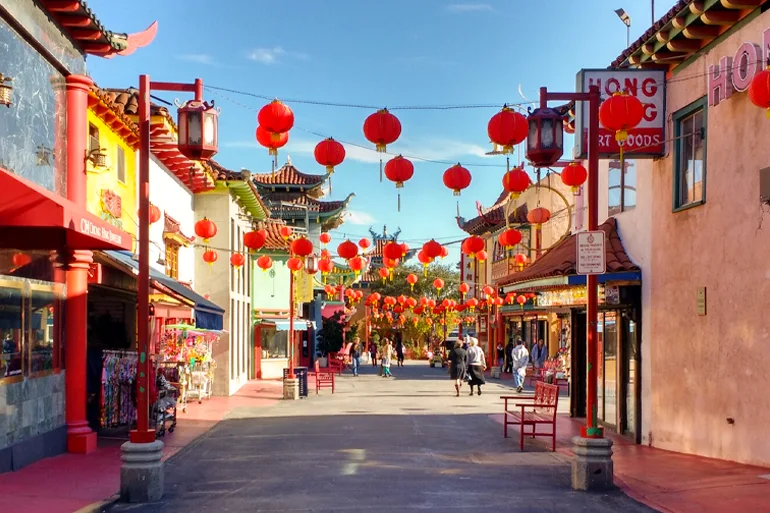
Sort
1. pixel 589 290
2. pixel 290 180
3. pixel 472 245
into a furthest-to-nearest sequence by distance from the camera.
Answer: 1. pixel 290 180
2. pixel 472 245
3. pixel 589 290

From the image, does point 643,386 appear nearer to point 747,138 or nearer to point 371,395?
point 747,138

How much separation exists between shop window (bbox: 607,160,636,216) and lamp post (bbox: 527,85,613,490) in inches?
→ 193

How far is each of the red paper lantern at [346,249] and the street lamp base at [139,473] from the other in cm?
1238

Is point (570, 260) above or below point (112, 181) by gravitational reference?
below

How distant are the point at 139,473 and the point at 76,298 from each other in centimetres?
508

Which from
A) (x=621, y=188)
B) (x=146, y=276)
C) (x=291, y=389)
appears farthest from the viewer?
(x=291, y=389)

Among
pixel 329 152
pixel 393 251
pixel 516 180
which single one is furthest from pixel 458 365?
pixel 329 152

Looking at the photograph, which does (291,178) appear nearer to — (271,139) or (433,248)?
(433,248)

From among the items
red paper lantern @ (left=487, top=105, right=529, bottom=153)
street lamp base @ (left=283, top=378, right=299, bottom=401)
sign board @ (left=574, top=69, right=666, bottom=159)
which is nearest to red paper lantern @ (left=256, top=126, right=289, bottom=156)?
red paper lantern @ (left=487, top=105, right=529, bottom=153)

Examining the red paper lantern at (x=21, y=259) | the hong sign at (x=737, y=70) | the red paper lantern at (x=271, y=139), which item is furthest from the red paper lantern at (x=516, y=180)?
the red paper lantern at (x=21, y=259)

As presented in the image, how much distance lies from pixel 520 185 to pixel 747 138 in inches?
153

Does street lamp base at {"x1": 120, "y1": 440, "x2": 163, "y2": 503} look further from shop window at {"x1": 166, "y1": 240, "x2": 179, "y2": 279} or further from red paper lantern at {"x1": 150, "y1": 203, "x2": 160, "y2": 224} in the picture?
shop window at {"x1": 166, "y1": 240, "x2": 179, "y2": 279}

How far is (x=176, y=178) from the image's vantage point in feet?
80.0

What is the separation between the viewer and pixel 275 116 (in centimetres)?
1159
